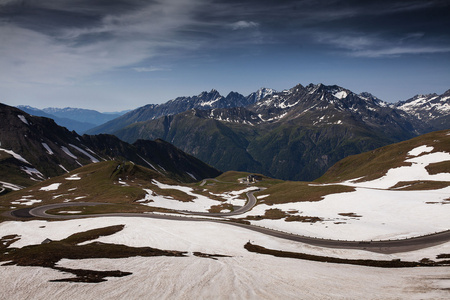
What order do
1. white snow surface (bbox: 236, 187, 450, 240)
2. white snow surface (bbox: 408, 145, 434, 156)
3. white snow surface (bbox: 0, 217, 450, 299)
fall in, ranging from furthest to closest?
white snow surface (bbox: 408, 145, 434, 156) < white snow surface (bbox: 236, 187, 450, 240) < white snow surface (bbox: 0, 217, 450, 299)

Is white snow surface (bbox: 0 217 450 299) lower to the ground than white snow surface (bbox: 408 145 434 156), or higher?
lower

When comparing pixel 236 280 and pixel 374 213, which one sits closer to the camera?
pixel 236 280

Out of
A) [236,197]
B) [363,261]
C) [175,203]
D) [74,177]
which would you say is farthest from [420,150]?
[74,177]

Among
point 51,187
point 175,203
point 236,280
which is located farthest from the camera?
point 51,187

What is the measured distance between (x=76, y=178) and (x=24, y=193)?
30848mm

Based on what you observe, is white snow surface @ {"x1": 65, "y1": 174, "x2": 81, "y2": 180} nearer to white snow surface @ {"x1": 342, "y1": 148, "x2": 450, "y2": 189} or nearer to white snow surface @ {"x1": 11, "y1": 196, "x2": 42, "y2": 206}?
white snow surface @ {"x1": 11, "y1": 196, "x2": 42, "y2": 206}

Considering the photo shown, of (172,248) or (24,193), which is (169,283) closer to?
(172,248)

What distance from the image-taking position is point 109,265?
31.4 m

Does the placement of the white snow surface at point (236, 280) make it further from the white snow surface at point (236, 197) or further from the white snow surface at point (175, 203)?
the white snow surface at point (236, 197)

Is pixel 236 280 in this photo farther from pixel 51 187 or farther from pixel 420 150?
pixel 51 187

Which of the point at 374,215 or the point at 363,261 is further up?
the point at 363,261

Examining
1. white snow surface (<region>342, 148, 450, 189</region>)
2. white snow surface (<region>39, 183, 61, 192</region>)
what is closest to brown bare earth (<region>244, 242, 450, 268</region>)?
white snow surface (<region>342, 148, 450, 189</region>)

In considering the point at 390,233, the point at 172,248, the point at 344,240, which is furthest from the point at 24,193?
the point at 390,233

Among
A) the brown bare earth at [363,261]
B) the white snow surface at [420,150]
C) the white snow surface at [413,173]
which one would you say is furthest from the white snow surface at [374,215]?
the white snow surface at [420,150]
